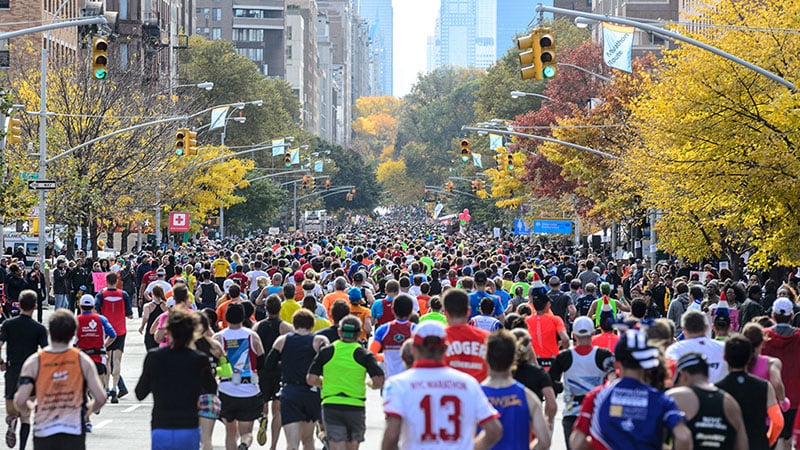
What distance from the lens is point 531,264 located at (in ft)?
122

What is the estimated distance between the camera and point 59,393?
10.8 meters

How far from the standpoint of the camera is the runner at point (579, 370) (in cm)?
1255

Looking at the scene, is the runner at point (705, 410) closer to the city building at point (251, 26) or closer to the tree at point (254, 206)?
the tree at point (254, 206)

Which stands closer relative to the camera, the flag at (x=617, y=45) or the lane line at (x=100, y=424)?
the lane line at (x=100, y=424)

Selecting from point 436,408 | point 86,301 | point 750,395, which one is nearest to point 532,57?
point 86,301

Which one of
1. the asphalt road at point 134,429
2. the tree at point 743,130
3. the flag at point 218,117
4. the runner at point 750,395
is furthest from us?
the flag at point 218,117

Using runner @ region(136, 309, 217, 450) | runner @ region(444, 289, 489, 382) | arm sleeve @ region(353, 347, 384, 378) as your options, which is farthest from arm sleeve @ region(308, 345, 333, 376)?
runner @ region(136, 309, 217, 450)

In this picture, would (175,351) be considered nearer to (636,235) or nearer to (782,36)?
(782,36)

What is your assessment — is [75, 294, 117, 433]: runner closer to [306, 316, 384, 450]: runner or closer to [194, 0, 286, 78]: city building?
[306, 316, 384, 450]: runner

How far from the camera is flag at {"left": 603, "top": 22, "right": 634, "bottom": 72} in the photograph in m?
37.5

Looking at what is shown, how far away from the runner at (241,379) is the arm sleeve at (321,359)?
1694mm

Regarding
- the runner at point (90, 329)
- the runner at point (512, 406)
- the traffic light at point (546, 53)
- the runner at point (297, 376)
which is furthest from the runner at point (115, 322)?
the runner at point (512, 406)

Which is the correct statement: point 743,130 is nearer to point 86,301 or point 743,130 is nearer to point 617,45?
point 617,45

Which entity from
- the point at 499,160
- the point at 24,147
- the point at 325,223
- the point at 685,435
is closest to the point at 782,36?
the point at 685,435
